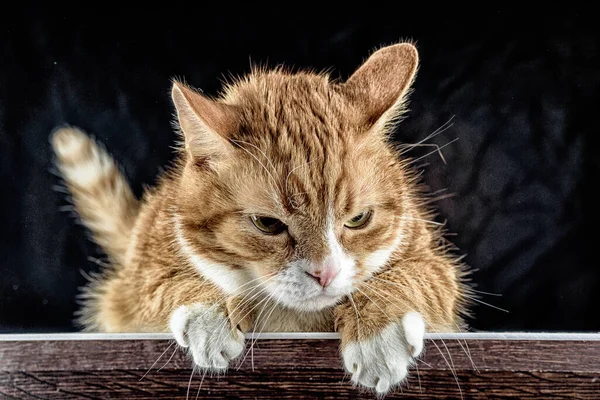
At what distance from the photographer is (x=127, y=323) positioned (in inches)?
40.1

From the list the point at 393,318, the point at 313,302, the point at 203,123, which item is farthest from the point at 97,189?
the point at 393,318

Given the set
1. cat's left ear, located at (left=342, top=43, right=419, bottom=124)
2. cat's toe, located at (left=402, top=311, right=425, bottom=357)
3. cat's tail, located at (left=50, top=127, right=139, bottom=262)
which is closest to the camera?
cat's toe, located at (left=402, top=311, right=425, bottom=357)

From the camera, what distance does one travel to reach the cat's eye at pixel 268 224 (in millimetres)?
835

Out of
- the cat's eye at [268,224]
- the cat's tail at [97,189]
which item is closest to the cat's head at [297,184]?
the cat's eye at [268,224]

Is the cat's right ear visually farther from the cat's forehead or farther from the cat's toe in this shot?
the cat's toe

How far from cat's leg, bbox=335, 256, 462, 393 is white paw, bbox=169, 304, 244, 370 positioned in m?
0.14

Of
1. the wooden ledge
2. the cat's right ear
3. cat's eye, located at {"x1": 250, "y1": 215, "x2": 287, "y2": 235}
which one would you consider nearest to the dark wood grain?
the wooden ledge

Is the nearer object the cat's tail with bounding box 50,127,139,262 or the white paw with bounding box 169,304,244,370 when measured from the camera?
the white paw with bounding box 169,304,244,370

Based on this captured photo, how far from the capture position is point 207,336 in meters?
0.82

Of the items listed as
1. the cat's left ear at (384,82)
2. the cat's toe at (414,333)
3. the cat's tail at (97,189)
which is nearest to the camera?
the cat's toe at (414,333)

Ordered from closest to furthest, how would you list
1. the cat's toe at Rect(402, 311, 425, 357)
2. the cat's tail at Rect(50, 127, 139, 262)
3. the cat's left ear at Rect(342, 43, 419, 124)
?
the cat's toe at Rect(402, 311, 425, 357) → the cat's left ear at Rect(342, 43, 419, 124) → the cat's tail at Rect(50, 127, 139, 262)

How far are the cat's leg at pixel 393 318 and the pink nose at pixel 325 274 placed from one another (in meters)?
0.05

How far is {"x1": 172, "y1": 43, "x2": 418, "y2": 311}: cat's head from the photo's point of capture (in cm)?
83

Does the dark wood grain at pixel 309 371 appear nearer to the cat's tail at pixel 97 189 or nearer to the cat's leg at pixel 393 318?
the cat's leg at pixel 393 318
